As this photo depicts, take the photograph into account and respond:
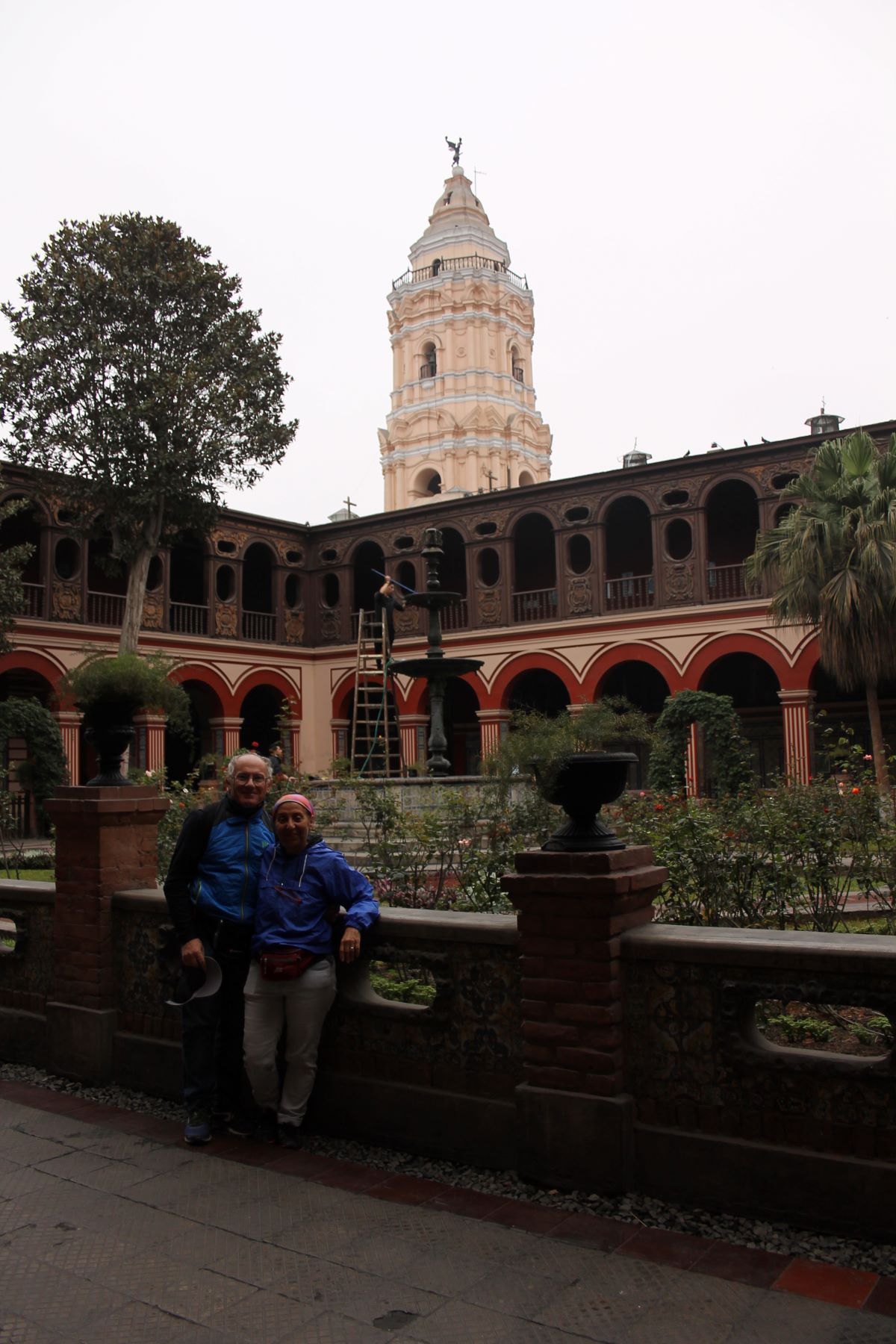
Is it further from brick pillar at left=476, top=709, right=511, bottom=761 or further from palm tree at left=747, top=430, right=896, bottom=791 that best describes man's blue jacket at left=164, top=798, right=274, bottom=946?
brick pillar at left=476, top=709, right=511, bottom=761

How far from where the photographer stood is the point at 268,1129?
4.23 metres

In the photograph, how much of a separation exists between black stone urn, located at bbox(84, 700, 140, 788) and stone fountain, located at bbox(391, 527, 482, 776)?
7.08 m

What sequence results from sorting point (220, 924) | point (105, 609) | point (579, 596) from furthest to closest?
point (105, 609), point (579, 596), point (220, 924)

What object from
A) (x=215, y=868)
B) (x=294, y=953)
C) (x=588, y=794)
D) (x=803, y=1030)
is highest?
(x=588, y=794)

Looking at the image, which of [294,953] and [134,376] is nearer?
[294,953]

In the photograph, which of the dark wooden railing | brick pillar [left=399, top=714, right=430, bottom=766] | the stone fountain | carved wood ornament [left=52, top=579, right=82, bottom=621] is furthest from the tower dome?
the stone fountain

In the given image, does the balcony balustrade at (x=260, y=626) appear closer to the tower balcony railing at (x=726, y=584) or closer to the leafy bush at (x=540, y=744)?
the tower balcony railing at (x=726, y=584)

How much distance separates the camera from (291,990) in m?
4.02

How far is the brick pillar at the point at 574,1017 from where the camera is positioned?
3.48 metres

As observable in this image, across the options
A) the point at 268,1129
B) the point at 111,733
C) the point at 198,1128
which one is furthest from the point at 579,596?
the point at 198,1128

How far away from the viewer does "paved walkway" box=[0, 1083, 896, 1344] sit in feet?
8.96

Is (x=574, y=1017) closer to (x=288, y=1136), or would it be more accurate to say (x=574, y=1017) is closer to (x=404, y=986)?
(x=288, y=1136)

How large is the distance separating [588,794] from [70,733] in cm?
2005

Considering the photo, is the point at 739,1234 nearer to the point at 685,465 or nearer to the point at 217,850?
the point at 217,850
